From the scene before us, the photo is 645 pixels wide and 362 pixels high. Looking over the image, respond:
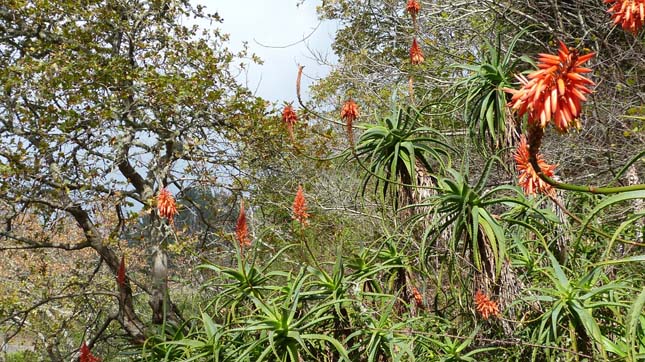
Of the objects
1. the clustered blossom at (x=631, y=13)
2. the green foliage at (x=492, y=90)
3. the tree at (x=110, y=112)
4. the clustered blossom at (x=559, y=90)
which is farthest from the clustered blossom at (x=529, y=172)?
the tree at (x=110, y=112)

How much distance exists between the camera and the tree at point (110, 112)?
4496 millimetres

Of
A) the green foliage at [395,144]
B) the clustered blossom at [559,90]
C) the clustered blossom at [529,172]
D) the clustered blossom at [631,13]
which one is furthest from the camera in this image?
the green foliage at [395,144]

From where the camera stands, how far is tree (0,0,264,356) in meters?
4.50

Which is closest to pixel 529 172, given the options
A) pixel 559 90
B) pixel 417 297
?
pixel 417 297

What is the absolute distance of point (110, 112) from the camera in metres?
4.43

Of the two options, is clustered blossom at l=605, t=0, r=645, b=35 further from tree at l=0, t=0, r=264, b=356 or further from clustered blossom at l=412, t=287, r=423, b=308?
tree at l=0, t=0, r=264, b=356

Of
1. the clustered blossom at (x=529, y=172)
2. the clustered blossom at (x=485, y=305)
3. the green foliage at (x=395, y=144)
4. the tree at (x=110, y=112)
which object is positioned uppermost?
the tree at (x=110, y=112)

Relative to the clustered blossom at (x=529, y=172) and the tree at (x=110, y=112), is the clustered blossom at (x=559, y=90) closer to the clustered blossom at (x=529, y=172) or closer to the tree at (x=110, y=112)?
the clustered blossom at (x=529, y=172)

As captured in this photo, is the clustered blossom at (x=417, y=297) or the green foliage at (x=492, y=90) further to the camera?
the clustered blossom at (x=417, y=297)

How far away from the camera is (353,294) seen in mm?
1944

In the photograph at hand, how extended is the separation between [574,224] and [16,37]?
472 cm

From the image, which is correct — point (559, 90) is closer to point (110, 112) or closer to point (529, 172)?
point (529, 172)

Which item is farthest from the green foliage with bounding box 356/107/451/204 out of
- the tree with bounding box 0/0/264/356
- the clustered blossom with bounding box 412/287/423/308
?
the tree with bounding box 0/0/264/356

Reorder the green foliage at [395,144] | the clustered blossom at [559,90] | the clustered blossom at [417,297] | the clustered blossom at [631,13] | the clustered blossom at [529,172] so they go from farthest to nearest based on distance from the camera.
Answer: the clustered blossom at [417,297], the green foliage at [395,144], the clustered blossom at [529,172], the clustered blossom at [631,13], the clustered blossom at [559,90]
